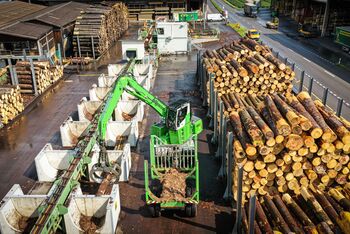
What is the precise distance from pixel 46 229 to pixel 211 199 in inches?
264

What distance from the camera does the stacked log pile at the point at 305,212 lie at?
11.1m

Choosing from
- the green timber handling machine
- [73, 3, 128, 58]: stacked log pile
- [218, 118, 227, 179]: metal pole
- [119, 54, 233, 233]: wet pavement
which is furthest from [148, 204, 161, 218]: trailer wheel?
[73, 3, 128, 58]: stacked log pile

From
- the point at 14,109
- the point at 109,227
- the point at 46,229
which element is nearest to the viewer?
the point at 46,229

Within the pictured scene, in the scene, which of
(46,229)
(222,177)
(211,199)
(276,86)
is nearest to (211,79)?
(276,86)

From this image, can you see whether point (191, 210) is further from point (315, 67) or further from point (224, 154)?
point (315, 67)

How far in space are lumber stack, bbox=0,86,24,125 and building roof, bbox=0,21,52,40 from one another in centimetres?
804

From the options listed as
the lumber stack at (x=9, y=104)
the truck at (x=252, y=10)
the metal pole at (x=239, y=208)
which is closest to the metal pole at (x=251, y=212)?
the metal pole at (x=239, y=208)

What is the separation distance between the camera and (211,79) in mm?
21859

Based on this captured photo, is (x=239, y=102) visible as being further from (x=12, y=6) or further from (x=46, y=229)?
(x=12, y=6)

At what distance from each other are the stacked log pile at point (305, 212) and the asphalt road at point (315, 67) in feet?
38.2

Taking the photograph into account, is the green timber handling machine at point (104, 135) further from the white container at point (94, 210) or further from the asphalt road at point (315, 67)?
the asphalt road at point (315, 67)

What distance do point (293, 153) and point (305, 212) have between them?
2078 mm

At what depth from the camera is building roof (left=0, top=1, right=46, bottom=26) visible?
3717cm

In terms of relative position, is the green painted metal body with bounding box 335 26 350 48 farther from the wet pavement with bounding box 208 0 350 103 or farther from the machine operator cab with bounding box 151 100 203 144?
the machine operator cab with bounding box 151 100 203 144
